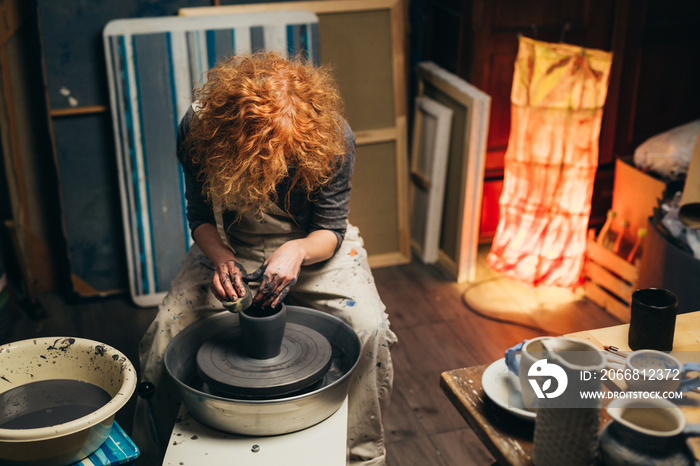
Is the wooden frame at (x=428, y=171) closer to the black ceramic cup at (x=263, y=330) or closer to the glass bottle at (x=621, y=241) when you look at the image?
the glass bottle at (x=621, y=241)

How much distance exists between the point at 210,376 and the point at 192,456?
203 mm

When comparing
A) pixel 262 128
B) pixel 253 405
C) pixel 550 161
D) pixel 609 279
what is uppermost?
pixel 262 128

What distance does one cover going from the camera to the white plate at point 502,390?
1.49m

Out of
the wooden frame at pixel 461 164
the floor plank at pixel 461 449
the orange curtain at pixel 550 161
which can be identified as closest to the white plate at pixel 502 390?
the floor plank at pixel 461 449

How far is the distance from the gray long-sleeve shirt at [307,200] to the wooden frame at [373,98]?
1.26 metres

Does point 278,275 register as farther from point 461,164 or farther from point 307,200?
point 461,164

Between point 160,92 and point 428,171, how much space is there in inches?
53.7

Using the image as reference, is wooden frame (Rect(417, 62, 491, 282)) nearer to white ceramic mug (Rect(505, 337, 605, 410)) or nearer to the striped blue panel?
the striped blue panel

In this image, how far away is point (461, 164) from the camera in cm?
350

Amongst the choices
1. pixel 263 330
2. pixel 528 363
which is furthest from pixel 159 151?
pixel 528 363

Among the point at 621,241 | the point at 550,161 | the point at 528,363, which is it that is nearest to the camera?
the point at 528,363

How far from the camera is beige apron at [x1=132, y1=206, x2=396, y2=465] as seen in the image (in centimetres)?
212

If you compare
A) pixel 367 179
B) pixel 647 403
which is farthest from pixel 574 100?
pixel 647 403

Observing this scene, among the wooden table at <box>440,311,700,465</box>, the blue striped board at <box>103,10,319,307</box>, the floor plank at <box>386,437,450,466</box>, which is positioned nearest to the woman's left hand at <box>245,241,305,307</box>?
the wooden table at <box>440,311,700,465</box>
